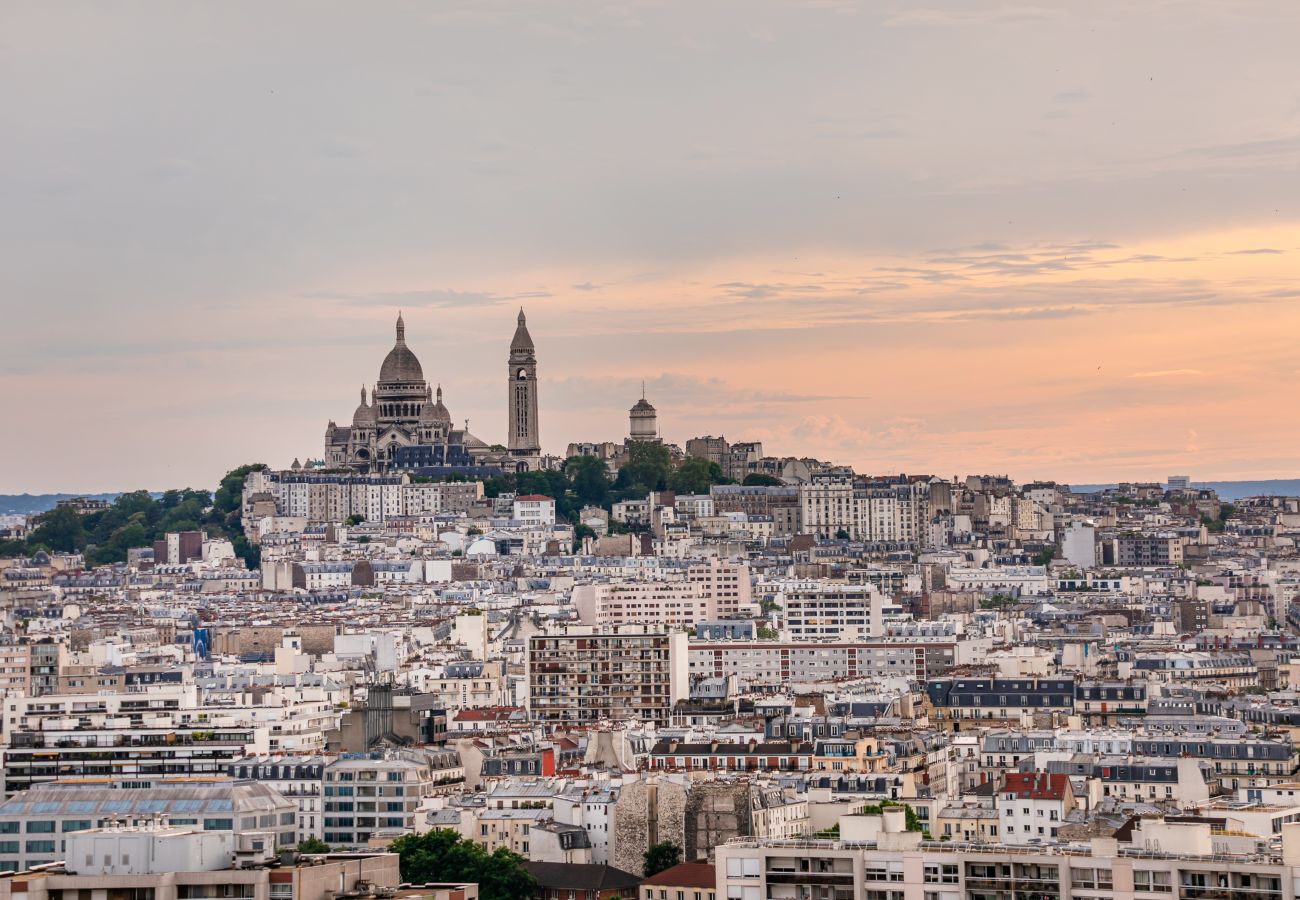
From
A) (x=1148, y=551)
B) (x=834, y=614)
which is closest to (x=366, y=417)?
(x=1148, y=551)

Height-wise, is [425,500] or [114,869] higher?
[425,500]

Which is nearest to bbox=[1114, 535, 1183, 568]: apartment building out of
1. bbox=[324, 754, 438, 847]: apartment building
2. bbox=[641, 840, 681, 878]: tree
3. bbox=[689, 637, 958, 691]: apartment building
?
bbox=[689, 637, 958, 691]: apartment building

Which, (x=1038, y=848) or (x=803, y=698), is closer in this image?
(x=1038, y=848)

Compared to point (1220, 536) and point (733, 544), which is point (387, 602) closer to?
point (733, 544)

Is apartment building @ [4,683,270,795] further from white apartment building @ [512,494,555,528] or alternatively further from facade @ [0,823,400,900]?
white apartment building @ [512,494,555,528]

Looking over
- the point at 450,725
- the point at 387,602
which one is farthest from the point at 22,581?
the point at 450,725

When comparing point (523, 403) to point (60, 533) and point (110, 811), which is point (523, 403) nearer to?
point (60, 533)

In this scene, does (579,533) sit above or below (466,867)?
above
